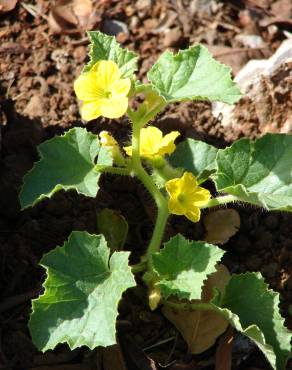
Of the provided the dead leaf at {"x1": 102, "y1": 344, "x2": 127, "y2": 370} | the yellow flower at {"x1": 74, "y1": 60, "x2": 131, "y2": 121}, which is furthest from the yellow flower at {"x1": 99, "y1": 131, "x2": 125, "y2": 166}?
the dead leaf at {"x1": 102, "y1": 344, "x2": 127, "y2": 370}

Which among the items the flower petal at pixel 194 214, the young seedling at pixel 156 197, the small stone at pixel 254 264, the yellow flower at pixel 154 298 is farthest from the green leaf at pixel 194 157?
the yellow flower at pixel 154 298

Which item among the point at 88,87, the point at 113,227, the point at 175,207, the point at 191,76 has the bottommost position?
the point at 113,227

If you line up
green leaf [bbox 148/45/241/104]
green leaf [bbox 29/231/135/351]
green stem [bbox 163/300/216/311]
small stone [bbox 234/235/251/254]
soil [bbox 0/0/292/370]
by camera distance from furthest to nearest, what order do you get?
1. small stone [bbox 234/235/251/254]
2. soil [bbox 0/0/292/370]
3. green stem [bbox 163/300/216/311]
4. green leaf [bbox 148/45/241/104]
5. green leaf [bbox 29/231/135/351]

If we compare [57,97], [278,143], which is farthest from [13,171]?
[278,143]

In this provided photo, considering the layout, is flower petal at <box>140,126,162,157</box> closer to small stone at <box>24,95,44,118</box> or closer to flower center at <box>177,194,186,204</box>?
flower center at <box>177,194,186,204</box>

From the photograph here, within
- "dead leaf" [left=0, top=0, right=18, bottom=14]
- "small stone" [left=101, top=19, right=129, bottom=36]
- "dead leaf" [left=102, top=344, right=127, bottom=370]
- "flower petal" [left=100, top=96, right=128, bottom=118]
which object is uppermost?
"flower petal" [left=100, top=96, right=128, bottom=118]

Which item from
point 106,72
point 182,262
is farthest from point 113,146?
point 182,262

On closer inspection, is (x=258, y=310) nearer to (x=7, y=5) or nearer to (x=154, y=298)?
(x=154, y=298)
